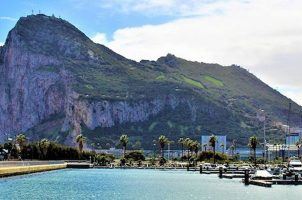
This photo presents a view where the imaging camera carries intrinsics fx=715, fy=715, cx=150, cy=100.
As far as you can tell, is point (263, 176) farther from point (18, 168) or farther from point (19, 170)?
point (19, 170)

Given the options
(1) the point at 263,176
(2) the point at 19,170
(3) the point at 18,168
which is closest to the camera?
(1) the point at 263,176

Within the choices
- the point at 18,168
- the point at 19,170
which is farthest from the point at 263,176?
the point at 19,170

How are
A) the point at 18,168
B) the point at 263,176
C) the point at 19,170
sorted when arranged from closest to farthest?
the point at 263,176
the point at 18,168
the point at 19,170

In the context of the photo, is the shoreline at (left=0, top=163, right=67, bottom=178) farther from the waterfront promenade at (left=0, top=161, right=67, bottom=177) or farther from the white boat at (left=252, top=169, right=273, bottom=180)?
the white boat at (left=252, top=169, right=273, bottom=180)

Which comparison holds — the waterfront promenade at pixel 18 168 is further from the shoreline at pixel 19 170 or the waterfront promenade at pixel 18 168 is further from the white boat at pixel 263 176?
the white boat at pixel 263 176

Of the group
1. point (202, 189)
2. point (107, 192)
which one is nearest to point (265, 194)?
point (202, 189)

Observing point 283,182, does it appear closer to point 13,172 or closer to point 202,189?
point 202,189

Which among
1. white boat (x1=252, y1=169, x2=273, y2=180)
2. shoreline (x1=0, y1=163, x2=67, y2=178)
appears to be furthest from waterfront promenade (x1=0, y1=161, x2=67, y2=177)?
white boat (x1=252, y1=169, x2=273, y2=180)

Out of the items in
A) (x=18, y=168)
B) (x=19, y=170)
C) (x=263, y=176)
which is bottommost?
(x=263, y=176)

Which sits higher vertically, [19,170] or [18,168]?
[18,168]

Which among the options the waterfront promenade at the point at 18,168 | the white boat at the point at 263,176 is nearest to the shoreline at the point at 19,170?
the waterfront promenade at the point at 18,168

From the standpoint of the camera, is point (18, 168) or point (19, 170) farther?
point (19, 170)

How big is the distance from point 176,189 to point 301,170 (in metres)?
51.3

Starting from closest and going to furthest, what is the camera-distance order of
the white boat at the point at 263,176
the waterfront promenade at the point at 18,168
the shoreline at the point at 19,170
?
the white boat at the point at 263,176, the shoreline at the point at 19,170, the waterfront promenade at the point at 18,168
